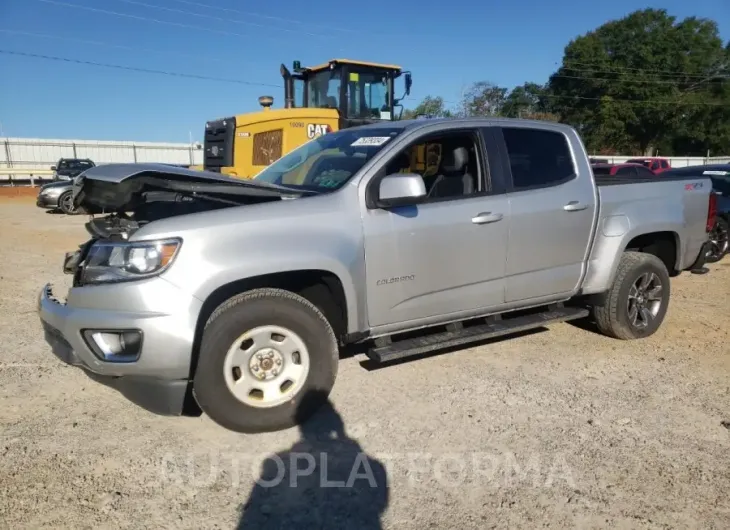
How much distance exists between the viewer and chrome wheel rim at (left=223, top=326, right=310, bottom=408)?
3.38 m

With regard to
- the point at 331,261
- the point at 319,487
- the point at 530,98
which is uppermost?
the point at 530,98

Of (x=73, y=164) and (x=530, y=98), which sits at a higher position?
(x=530, y=98)

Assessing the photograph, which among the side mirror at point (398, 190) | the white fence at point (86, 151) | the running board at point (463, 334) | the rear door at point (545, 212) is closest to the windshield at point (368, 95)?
the rear door at point (545, 212)

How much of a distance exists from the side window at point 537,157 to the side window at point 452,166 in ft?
0.97

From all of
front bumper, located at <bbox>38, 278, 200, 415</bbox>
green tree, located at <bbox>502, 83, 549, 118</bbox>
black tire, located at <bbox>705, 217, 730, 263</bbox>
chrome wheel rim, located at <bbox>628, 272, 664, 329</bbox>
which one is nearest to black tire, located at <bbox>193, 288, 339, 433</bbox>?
front bumper, located at <bbox>38, 278, 200, 415</bbox>

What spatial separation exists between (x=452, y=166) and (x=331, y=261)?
156 centimetres

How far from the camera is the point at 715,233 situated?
947 cm

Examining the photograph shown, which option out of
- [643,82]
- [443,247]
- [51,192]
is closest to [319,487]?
[443,247]

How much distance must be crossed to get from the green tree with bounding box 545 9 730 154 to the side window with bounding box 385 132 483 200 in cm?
5556

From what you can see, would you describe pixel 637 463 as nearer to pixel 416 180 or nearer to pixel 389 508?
pixel 389 508

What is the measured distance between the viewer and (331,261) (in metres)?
3.59

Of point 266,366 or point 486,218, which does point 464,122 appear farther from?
point 266,366

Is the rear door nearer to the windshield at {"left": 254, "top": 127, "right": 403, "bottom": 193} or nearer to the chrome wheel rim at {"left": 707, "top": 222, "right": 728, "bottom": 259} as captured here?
the windshield at {"left": 254, "top": 127, "right": 403, "bottom": 193}

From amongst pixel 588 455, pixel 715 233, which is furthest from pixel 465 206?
pixel 715 233
